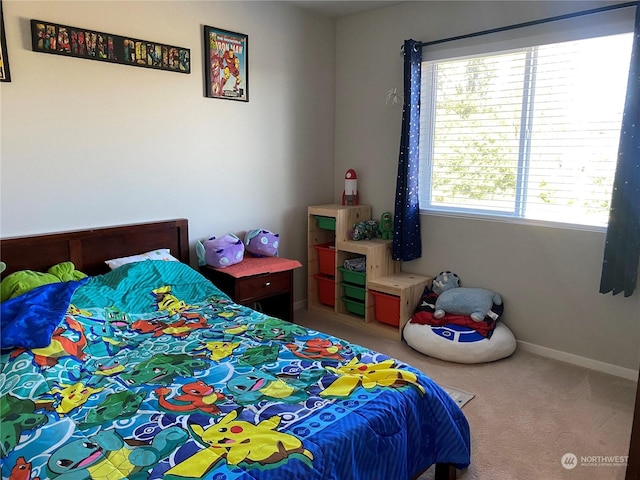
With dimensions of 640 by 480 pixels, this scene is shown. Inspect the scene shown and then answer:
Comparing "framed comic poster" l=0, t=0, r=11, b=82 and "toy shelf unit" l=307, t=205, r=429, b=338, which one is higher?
"framed comic poster" l=0, t=0, r=11, b=82

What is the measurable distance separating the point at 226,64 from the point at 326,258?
173 centimetres

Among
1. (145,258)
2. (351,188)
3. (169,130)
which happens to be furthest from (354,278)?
(169,130)

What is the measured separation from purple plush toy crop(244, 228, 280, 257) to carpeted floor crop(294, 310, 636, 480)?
1.04 meters

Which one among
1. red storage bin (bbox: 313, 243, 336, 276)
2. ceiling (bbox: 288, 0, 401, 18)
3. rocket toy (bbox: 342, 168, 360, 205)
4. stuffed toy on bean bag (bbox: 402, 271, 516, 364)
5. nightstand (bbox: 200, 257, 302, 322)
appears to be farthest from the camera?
rocket toy (bbox: 342, 168, 360, 205)

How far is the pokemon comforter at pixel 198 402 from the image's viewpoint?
4.76 ft

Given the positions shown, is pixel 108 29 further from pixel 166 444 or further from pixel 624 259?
pixel 624 259

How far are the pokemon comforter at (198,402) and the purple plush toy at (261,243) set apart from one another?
1.14 metres

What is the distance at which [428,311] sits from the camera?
359 centimetres

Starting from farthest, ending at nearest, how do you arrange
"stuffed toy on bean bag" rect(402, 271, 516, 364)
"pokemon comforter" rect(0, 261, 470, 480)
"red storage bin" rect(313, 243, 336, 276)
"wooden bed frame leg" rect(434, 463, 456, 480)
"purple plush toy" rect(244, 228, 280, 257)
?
1. "red storage bin" rect(313, 243, 336, 276)
2. "purple plush toy" rect(244, 228, 280, 257)
3. "stuffed toy on bean bag" rect(402, 271, 516, 364)
4. "wooden bed frame leg" rect(434, 463, 456, 480)
5. "pokemon comforter" rect(0, 261, 470, 480)

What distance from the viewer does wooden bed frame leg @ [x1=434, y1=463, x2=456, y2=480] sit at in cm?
201

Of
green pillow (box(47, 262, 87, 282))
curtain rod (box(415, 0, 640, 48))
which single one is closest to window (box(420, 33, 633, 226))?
curtain rod (box(415, 0, 640, 48))

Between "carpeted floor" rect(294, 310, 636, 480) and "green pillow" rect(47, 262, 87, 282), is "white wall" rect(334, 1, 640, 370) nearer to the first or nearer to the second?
"carpeted floor" rect(294, 310, 636, 480)
